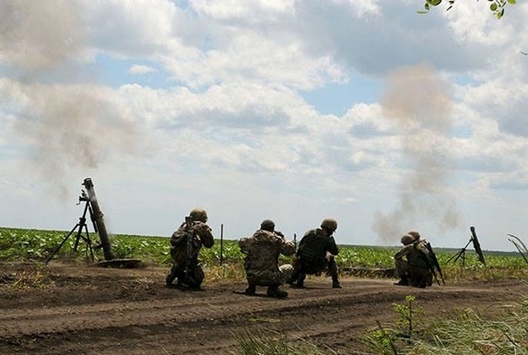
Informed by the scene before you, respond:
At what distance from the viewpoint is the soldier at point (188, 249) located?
1930 centimetres

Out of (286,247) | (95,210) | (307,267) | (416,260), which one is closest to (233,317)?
(286,247)

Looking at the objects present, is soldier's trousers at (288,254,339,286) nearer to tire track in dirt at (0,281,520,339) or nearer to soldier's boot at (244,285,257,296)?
tire track in dirt at (0,281,520,339)

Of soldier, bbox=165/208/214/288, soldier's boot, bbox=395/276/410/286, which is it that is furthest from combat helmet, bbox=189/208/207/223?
soldier's boot, bbox=395/276/410/286

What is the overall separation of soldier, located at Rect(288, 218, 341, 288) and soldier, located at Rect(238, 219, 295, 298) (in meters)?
2.08

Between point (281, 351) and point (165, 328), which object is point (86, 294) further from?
point (281, 351)

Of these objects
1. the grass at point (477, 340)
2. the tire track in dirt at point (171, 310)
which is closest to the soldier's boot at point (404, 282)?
the tire track in dirt at point (171, 310)

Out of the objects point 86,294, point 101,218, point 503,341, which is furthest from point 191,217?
point 503,341

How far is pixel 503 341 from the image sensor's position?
754 cm

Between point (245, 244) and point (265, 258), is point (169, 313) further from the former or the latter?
point (245, 244)

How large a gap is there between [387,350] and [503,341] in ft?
5.39

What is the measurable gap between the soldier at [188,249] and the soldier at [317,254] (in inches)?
114

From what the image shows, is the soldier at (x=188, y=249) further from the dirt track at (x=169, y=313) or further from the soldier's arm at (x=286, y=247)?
the soldier's arm at (x=286, y=247)

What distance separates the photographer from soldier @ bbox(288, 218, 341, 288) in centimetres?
2158

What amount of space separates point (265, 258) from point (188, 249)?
1.56 meters
